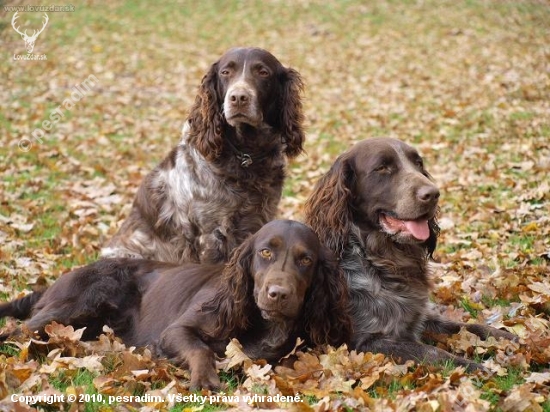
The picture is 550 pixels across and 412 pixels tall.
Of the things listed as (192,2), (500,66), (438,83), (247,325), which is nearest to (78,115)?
(438,83)

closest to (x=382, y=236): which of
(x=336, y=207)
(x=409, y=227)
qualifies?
(x=409, y=227)

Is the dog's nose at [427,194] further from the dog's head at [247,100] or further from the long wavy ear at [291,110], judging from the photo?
the long wavy ear at [291,110]

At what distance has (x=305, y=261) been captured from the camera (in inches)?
185

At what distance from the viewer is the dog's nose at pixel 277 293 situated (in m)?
4.38

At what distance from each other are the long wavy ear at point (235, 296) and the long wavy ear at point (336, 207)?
612 mm

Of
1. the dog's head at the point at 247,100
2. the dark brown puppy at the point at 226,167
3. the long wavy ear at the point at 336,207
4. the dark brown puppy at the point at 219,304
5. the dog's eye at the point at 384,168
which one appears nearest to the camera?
the dark brown puppy at the point at 219,304

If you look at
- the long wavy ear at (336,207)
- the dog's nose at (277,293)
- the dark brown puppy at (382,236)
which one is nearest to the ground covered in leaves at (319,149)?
the dark brown puppy at (382,236)

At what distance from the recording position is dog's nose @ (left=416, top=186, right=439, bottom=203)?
4.88 m

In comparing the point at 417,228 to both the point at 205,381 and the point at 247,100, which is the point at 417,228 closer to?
the point at 205,381

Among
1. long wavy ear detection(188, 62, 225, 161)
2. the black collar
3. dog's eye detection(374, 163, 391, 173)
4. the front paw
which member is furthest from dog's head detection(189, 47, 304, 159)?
the front paw

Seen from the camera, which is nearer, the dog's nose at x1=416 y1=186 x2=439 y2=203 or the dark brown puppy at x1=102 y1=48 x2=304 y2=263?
the dog's nose at x1=416 y1=186 x2=439 y2=203

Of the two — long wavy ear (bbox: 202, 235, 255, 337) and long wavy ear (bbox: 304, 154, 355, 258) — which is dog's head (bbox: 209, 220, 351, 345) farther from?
long wavy ear (bbox: 304, 154, 355, 258)

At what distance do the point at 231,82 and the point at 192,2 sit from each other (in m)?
25.3

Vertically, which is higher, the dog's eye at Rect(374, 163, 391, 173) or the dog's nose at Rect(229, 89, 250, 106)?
the dog's nose at Rect(229, 89, 250, 106)
